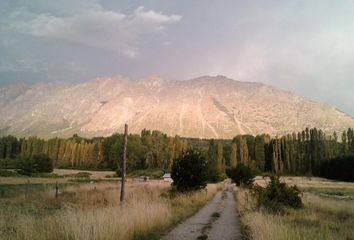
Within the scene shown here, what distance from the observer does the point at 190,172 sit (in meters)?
31.3

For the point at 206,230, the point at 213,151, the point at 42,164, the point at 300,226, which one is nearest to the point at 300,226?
the point at 300,226

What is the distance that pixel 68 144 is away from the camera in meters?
138

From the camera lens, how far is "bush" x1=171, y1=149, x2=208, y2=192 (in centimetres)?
3141

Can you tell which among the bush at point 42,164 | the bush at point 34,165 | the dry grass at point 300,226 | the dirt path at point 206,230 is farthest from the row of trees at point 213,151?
the dirt path at point 206,230

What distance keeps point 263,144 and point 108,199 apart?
115832mm

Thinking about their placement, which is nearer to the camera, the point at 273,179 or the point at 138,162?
the point at 273,179

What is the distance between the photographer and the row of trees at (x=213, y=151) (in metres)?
118

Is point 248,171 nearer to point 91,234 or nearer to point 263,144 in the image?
point 91,234

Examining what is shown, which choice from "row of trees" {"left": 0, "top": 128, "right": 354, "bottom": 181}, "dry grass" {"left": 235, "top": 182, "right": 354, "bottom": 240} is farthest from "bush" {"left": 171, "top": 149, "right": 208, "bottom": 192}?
"row of trees" {"left": 0, "top": 128, "right": 354, "bottom": 181}

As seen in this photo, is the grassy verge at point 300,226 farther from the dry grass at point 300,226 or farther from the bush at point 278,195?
the bush at point 278,195

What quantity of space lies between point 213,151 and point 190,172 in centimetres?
9843

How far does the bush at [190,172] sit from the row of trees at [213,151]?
81.1 meters

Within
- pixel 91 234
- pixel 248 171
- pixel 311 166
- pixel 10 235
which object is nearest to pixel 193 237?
pixel 91 234

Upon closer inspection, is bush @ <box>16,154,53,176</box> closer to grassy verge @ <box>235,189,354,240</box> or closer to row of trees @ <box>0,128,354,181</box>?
row of trees @ <box>0,128,354,181</box>
